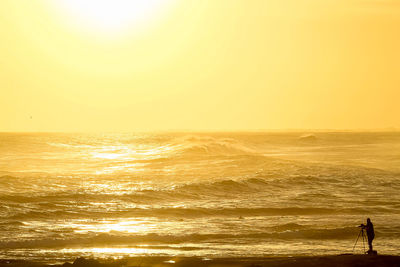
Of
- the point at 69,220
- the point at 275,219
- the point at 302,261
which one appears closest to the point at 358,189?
the point at 275,219

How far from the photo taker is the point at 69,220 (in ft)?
80.0

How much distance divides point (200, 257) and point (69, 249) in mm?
4503

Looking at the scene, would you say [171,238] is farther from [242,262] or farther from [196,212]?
[196,212]

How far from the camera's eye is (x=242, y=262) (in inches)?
611

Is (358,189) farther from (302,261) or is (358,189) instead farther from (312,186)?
(302,261)

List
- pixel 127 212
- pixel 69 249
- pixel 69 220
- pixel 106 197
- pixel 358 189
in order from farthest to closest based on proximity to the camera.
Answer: pixel 358 189
pixel 106 197
pixel 127 212
pixel 69 220
pixel 69 249

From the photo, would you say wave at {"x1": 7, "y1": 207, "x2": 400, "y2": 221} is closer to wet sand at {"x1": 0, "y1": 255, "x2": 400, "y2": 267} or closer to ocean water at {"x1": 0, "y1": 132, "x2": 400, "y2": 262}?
ocean water at {"x1": 0, "y1": 132, "x2": 400, "y2": 262}

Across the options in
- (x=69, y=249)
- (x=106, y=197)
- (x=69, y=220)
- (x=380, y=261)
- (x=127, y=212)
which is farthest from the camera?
(x=106, y=197)

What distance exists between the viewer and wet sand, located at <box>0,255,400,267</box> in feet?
47.8

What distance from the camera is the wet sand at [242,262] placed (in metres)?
14.6

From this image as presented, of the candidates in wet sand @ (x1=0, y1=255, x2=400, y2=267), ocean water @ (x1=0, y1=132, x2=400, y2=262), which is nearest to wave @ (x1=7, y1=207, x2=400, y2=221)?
ocean water @ (x1=0, y1=132, x2=400, y2=262)

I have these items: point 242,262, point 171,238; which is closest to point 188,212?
point 171,238

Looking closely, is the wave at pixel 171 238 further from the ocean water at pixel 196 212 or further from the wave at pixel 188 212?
the wave at pixel 188 212

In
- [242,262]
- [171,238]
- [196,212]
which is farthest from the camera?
[196,212]
